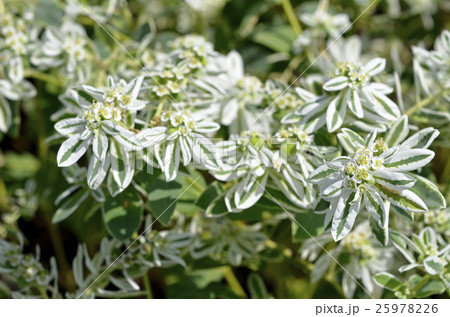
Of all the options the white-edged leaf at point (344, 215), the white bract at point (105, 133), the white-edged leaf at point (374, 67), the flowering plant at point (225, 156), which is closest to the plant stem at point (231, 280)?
the flowering plant at point (225, 156)

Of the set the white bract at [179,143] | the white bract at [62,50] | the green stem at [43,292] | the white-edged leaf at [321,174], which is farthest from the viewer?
the white bract at [62,50]

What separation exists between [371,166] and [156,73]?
731mm

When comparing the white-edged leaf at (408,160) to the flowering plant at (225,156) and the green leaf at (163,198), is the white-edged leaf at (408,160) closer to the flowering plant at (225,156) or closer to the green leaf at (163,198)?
the flowering plant at (225,156)

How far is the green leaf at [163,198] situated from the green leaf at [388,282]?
66 centimetres

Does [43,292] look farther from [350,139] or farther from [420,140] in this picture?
[420,140]

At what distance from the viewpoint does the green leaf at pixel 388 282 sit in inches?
63.6

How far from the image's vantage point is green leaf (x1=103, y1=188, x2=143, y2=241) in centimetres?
159

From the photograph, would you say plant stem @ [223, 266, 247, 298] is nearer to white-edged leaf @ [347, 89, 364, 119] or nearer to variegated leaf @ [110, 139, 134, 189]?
variegated leaf @ [110, 139, 134, 189]

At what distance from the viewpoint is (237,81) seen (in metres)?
1.87

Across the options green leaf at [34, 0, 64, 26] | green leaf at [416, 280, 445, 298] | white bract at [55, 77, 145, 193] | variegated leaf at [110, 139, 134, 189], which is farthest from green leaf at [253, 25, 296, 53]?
green leaf at [416, 280, 445, 298]

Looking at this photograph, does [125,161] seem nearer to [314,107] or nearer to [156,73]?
[156,73]

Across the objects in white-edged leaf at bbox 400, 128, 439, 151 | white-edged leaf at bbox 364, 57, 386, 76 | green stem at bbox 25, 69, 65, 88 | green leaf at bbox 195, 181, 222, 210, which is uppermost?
green stem at bbox 25, 69, 65, 88

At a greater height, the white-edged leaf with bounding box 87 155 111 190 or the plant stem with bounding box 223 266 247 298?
the white-edged leaf with bounding box 87 155 111 190

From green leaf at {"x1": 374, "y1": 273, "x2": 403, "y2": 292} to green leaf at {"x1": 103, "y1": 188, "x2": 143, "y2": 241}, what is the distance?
2.47ft
